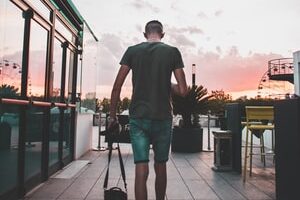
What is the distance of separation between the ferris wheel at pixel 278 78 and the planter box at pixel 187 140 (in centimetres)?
1519

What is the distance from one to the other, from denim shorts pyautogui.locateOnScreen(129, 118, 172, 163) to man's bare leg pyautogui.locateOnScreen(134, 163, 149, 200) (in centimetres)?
4

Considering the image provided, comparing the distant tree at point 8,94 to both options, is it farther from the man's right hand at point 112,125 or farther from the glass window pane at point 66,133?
the glass window pane at point 66,133

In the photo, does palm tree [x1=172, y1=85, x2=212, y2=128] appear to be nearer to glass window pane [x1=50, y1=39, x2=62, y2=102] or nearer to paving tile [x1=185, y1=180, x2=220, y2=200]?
glass window pane [x1=50, y1=39, x2=62, y2=102]

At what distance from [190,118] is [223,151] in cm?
317

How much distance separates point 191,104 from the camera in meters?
8.53

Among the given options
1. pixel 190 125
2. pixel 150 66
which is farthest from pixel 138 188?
pixel 190 125

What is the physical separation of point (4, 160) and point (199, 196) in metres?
1.98

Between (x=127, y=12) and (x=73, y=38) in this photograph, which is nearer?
(x=73, y=38)

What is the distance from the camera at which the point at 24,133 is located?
12.1 ft

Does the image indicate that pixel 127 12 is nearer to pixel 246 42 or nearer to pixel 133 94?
pixel 246 42

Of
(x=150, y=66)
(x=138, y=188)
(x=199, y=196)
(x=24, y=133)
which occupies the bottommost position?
(x=199, y=196)

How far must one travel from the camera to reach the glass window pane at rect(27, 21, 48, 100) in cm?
395

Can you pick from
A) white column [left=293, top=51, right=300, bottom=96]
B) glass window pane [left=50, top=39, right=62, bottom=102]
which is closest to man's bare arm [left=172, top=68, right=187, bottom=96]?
glass window pane [left=50, top=39, right=62, bottom=102]

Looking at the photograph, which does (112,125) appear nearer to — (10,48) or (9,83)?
(9,83)
